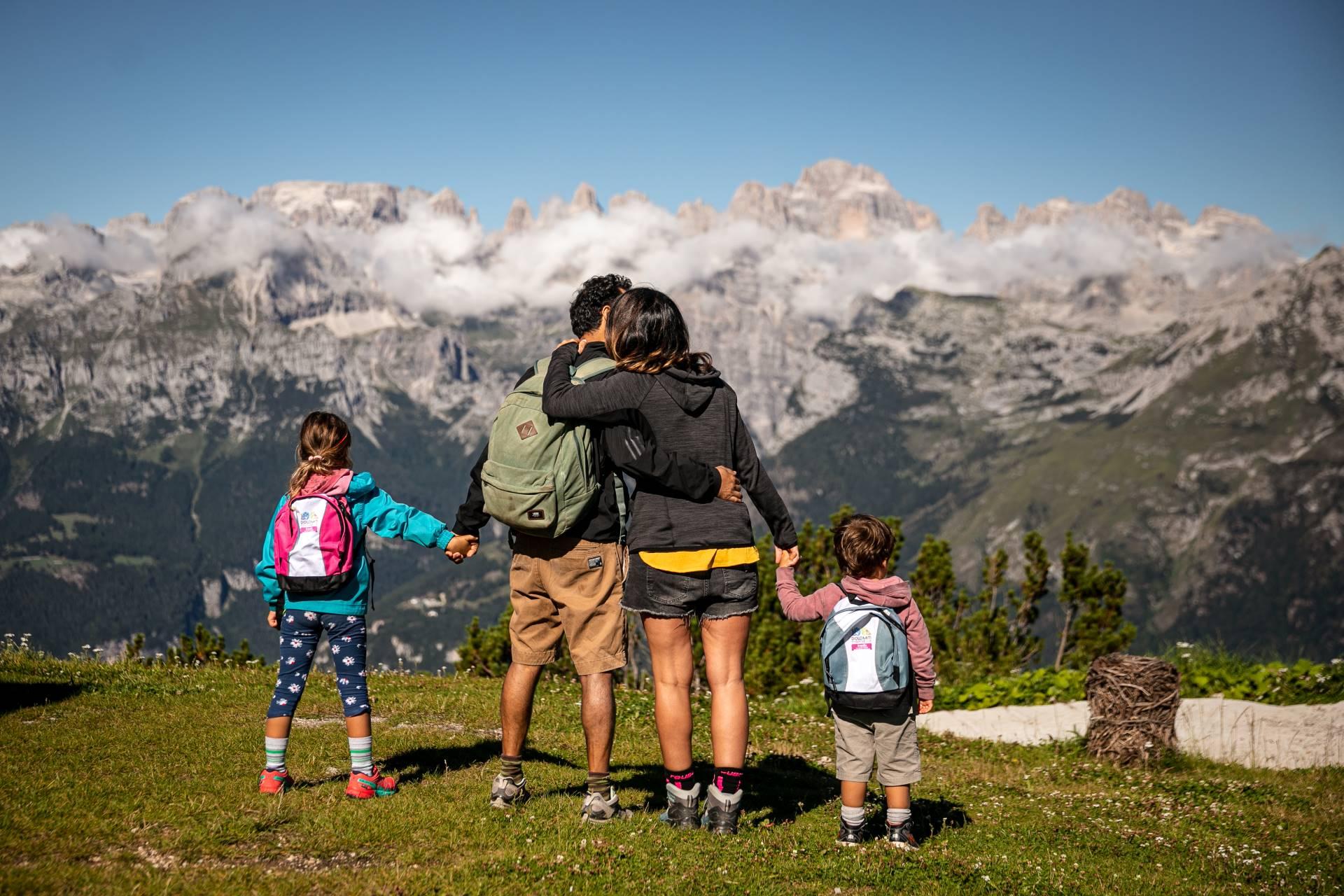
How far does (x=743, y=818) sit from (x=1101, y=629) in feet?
63.0

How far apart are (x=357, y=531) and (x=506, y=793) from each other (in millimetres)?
2796

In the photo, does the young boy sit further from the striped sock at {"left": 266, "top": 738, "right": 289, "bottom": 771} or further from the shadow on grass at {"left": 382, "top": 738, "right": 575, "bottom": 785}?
the striped sock at {"left": 266, "top": 738, "right": 289, "bottom": 771}

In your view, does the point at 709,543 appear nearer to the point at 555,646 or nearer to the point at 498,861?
the point at 555,646

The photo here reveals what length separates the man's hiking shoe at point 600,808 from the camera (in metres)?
8.48

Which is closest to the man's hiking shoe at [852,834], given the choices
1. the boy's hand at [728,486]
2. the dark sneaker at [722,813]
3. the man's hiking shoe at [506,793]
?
the dark sneaker at [722,813]

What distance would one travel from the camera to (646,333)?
8.12 meters

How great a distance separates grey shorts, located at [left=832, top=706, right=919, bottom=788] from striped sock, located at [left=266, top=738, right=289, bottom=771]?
5.07 meters

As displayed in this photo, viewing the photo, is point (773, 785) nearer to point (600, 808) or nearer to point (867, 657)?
point (600, 808)

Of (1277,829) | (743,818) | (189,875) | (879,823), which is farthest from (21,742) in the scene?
(1277,829)

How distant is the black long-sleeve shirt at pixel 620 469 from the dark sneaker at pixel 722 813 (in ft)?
7.93

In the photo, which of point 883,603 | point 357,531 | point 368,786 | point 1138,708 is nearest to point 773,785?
point 883,603

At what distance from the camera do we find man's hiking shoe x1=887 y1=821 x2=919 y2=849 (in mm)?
8625

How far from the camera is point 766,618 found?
25.2m

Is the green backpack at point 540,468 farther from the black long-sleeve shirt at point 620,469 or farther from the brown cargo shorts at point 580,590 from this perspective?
the brown cargo shorts at point 580,590
